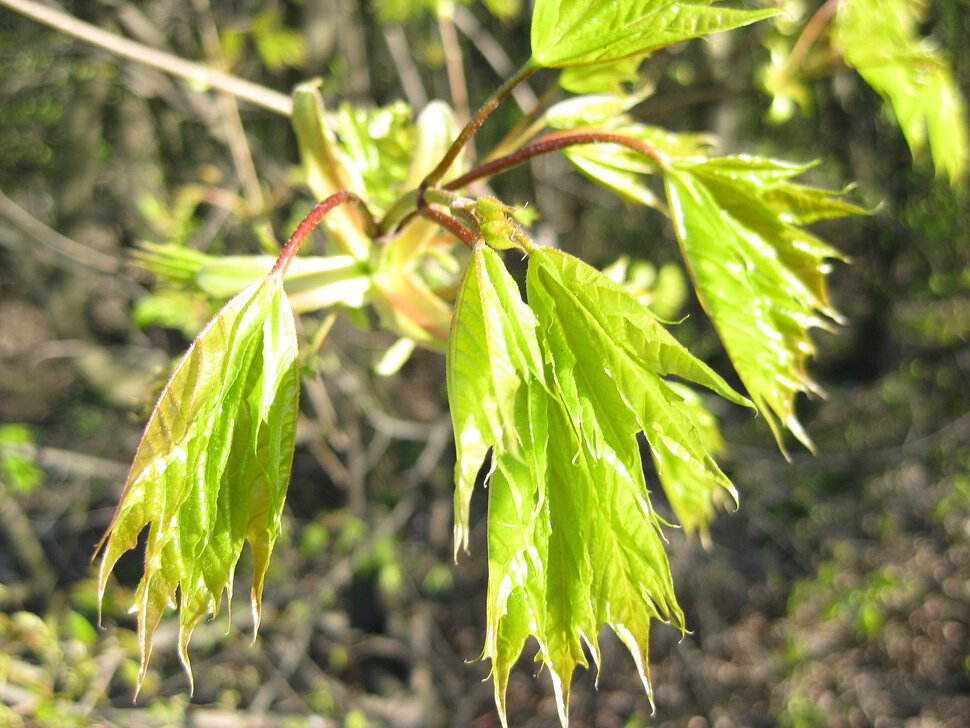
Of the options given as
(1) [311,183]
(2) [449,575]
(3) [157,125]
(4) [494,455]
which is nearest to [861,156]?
(2) [449,575]

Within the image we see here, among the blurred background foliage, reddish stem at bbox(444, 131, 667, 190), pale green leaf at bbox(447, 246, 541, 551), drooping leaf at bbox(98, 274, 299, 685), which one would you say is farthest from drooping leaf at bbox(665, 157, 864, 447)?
the blurred background foliage

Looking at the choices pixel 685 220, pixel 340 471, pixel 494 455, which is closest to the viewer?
pixel 494 455

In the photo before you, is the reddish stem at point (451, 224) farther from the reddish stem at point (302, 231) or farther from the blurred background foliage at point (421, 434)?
the blurred background foliage at point (421, 434)

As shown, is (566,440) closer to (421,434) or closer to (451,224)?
Result: (451,224)

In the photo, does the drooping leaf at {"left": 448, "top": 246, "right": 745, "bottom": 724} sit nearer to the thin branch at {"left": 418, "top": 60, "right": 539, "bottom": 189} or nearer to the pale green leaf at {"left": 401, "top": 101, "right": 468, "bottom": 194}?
the thin branch at {"left": 418, "top": 60, "right": 539, "bottom": 189}

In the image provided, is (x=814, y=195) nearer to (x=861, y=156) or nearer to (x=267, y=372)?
(x=267, y=372)

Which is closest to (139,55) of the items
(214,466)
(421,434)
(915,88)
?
(214,466)
